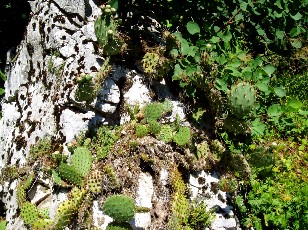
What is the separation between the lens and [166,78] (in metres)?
3.56

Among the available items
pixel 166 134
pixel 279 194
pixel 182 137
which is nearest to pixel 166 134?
pixel 166 134

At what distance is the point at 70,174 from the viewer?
117 inches

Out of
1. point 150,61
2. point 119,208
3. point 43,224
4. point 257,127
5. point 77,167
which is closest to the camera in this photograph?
point 119,208

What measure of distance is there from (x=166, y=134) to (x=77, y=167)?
720mm

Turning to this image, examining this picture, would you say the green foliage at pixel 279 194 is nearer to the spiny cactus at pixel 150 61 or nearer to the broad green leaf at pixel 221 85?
the broad green leaf at pixel 221 85

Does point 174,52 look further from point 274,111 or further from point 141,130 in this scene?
point 274,111

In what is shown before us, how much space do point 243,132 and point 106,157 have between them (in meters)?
1.09

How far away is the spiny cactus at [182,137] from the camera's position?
3.25 meters

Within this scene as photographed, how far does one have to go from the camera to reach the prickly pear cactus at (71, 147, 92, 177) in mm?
3029

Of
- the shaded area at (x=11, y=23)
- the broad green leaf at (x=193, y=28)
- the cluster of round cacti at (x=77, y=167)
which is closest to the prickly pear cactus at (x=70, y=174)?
the cluster of round cacti at (x=77, y=167)

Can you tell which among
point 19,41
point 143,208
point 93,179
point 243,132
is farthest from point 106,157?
point 19,41

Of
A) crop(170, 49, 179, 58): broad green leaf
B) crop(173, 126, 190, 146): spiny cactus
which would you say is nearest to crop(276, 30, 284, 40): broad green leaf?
crop(170, 49, 179, 58): broad green leaf

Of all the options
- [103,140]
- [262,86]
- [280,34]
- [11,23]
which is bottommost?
[103,140]

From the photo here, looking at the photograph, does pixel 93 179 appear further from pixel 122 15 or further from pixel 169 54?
pixel 122 15
